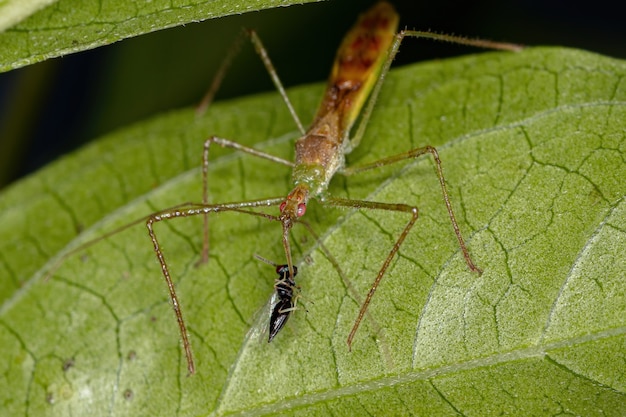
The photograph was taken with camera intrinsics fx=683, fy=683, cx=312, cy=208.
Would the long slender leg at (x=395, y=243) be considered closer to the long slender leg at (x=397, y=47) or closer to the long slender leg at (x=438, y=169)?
the long slender leg at (x=438, y=169)

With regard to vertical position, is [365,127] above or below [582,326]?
above

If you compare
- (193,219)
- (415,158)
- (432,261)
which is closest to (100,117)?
(193,219)

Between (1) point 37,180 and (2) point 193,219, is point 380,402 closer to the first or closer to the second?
(2) point 193,219

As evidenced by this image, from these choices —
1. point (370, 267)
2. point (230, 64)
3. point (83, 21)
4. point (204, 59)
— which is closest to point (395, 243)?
point (370, 267)

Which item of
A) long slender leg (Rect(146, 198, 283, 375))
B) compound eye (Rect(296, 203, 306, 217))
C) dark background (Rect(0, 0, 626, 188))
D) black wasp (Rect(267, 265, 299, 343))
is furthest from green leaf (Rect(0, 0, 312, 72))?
dark background (Rect(0, 0, 626, 188))

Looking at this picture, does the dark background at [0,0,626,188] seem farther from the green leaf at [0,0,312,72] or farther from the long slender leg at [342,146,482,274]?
the green leaf at [0,0,312,72]

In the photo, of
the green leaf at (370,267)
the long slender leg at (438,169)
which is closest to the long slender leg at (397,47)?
the green leaf at (370,267)
